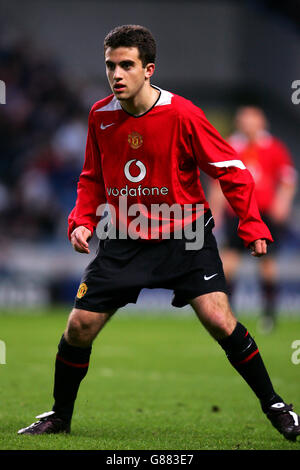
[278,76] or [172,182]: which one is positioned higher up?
[278,76]

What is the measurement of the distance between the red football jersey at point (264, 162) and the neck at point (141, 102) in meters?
6.35

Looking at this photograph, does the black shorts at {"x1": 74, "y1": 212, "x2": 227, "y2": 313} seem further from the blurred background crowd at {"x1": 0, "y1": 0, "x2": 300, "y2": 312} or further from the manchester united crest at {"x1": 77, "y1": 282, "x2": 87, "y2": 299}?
the blurred background crowd at {"x1": 0, "y1": 0, "x2": 300, "y2": 312}

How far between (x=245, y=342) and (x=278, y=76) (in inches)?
576

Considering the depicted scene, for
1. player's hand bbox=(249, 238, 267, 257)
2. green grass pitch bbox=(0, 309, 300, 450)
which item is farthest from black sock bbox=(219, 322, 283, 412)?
player's hand bbox=(249, 238, 267, 257)

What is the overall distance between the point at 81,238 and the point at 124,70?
88cm

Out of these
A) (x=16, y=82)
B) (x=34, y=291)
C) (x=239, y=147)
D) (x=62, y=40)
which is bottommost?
(x=34, y=291)

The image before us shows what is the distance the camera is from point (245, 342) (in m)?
4.61

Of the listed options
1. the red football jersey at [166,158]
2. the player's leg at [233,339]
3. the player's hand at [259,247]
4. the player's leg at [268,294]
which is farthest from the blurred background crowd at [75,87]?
the player's hand at [259,247]

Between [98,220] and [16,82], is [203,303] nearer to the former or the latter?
[98,220]

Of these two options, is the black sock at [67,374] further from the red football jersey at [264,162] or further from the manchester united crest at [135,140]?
the red football jersey at [264,162]

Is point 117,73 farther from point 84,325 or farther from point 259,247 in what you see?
point 84,325

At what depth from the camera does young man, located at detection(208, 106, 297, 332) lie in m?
10.7
